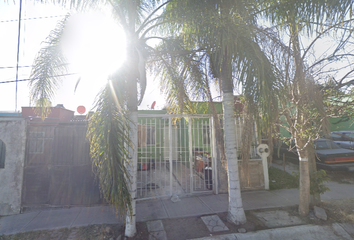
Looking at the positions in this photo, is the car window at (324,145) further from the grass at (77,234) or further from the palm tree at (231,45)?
the grass at (77,234)

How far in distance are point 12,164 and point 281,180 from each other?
338 inches


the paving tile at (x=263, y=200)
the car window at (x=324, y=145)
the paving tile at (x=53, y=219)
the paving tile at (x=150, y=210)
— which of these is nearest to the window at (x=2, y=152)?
the paving tile at (x=53, y=219)

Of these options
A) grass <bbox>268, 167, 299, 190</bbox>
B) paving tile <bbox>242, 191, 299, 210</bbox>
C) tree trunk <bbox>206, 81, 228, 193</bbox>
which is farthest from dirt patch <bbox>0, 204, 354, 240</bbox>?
grass <bbox>268, 167, 299, 190</bbox>

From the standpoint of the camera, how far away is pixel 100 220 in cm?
412

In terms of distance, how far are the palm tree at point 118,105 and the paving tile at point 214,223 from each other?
1.55 metres

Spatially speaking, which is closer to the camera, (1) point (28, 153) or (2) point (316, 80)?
(2) point (316, 80)

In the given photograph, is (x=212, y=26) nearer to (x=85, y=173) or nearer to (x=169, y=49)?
(x=169, y=49)

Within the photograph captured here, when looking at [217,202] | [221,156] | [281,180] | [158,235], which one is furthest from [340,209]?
[158,235]

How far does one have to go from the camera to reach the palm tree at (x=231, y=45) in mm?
3367

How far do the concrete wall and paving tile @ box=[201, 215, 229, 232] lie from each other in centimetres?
464

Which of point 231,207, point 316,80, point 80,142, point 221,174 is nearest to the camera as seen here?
point 231,207

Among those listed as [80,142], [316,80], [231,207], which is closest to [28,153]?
[80,142]

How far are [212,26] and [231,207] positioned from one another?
3.79 metres

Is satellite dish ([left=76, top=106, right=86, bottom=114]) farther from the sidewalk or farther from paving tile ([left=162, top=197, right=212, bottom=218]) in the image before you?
paving tile ([left=162, top=197, right=212, bottom=218])
